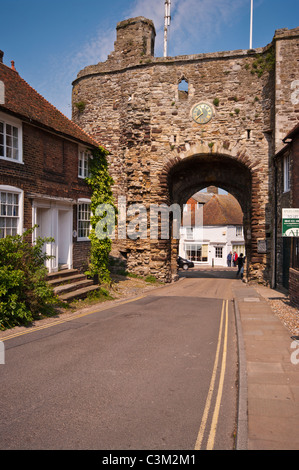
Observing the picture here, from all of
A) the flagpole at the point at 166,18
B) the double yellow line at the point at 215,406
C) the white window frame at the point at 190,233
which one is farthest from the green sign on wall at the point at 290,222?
the white window frame at the point at 190,233

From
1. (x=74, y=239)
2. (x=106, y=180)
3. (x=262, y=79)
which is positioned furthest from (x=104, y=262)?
(x=262, y=79)

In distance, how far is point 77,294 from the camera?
13.4 meters

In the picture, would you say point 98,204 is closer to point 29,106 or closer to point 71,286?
point 71,286

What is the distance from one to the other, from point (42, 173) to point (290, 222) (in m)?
8.80

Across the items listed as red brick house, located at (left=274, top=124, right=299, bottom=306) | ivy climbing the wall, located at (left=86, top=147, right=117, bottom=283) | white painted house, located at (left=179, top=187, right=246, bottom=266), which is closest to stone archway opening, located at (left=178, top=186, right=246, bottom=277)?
white painted house, located at (left=179, top=187, right=246, bottom=266)

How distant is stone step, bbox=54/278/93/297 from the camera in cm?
1291

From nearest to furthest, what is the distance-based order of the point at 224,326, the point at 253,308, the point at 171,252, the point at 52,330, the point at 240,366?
1. the point at 240,366
2. the point at 52,330
3. the point at 224,326
4. the point at 253,308
5. the point at 171,252

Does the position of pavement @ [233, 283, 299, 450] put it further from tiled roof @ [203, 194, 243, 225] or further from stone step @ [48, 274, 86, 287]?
tiled roof @ [203, 194, 243, 225]

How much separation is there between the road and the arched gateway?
11.7m

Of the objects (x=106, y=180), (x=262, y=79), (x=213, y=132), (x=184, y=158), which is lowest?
(x=106, y=180)

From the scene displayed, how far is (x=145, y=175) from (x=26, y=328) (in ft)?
45.1

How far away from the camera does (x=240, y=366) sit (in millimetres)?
6746

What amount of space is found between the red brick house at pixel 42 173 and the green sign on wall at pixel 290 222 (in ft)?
26.9

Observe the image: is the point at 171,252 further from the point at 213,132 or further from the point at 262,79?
the point at 262,79
